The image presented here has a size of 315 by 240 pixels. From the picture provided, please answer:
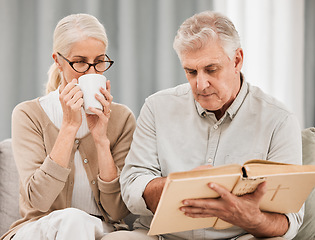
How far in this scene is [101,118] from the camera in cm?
163

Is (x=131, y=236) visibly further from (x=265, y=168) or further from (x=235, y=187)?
(x=265, y=168)

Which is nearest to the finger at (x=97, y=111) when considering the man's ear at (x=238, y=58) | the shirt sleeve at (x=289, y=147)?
the man's ear at (x=238, y=58)

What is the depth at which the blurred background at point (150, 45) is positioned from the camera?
2.32 metres

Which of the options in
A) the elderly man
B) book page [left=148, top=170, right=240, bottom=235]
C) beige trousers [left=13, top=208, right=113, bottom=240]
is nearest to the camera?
book page [left=148, top=170, right=240, bottom=235]

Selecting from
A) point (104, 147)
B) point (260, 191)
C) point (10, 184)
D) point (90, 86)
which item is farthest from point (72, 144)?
point (260, 191)

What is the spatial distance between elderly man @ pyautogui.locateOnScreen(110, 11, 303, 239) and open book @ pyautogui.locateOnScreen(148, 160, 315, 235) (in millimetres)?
75

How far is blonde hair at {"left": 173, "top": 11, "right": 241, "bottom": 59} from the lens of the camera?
1430 millimetres

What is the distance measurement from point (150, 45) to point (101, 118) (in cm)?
100

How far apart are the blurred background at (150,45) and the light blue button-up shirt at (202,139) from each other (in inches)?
33.9

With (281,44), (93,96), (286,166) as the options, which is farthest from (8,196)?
(281,44)

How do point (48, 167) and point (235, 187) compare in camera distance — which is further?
point (48, 167)

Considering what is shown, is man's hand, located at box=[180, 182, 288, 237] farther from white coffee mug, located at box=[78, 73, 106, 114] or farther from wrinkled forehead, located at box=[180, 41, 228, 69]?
white coffee mug, located at box=[78, 73, 106, 114]

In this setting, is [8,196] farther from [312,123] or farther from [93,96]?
[312,123]

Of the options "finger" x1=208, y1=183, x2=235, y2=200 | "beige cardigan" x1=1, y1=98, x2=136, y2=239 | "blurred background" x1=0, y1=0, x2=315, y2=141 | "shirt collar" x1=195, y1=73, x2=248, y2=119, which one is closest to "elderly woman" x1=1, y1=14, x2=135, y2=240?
"beige cardigan" x1=1, y1=98, x2=136, y2=239
